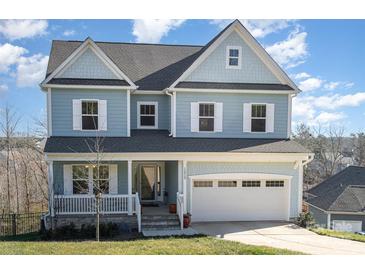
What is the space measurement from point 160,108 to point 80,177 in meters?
4.51

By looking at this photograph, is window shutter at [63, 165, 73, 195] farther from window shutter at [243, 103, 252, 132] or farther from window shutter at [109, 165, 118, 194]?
window shutter at [243, 103, 252, 132]

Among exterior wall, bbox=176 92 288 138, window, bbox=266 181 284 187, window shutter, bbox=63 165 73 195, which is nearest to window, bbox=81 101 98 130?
window shutter, bbox=63 165 73 195

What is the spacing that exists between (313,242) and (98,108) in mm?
9198

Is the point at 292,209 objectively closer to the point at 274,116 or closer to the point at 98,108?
the point at 274,116

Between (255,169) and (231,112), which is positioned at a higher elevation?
(231,112)

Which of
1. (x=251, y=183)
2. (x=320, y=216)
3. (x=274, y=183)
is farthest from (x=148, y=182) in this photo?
(x=320, y=216)

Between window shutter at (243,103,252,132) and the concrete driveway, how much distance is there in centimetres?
387

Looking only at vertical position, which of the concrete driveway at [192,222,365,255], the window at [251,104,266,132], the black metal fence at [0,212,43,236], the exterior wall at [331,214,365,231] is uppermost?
the window at [251,104,266,132]

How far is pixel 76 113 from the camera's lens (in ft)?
40.2

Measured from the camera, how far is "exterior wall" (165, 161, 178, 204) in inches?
496

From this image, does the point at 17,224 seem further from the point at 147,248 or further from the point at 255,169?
the point at 255,169

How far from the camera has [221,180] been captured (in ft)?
39.9

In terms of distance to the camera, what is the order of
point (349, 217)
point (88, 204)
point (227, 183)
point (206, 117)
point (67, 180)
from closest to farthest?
→ point (88, 204), point (67, 180), point (227, 183), point (206, 117), point (349, 217)
